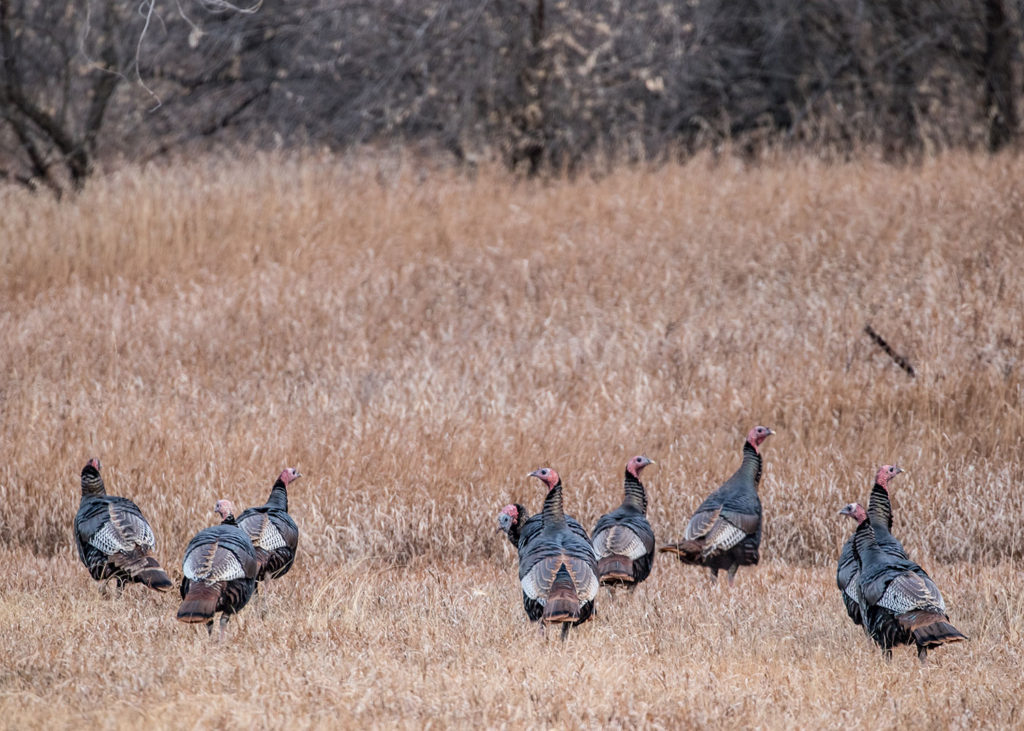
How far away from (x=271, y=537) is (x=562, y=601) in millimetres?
1842

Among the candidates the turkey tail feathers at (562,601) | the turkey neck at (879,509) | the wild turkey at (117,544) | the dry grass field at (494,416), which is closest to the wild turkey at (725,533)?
the dry grass field at (494,416)

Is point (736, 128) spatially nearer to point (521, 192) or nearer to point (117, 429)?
point (521, 192)

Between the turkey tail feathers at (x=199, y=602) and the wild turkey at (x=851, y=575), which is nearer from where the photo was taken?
the turkey tail feathers at (x=199, y=602)

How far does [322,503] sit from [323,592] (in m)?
1.89

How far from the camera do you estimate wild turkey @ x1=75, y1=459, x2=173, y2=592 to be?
19.7ft

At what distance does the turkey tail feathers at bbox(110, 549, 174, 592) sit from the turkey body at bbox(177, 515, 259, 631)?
1.86ft

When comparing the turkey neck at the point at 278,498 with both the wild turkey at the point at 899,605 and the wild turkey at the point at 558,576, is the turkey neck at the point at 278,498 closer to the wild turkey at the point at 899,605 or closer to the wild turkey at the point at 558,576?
the wild turkey at the point at 558,576

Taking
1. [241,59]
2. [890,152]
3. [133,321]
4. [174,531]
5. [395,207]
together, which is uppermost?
[241,59]

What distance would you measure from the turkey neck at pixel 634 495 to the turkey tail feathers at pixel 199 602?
2.46 metres

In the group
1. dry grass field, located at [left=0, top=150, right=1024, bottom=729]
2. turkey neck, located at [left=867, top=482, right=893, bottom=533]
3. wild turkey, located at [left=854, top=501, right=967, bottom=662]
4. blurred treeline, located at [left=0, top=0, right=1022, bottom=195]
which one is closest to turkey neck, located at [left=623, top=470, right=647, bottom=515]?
dry grass field, located at [left=0, top=150, right=1024, bottom=729]

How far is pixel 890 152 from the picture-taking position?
1652cm

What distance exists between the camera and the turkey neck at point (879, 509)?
19.2 feet

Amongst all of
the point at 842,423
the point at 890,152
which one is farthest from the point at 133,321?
the point at 890,152

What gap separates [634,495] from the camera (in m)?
6.70
